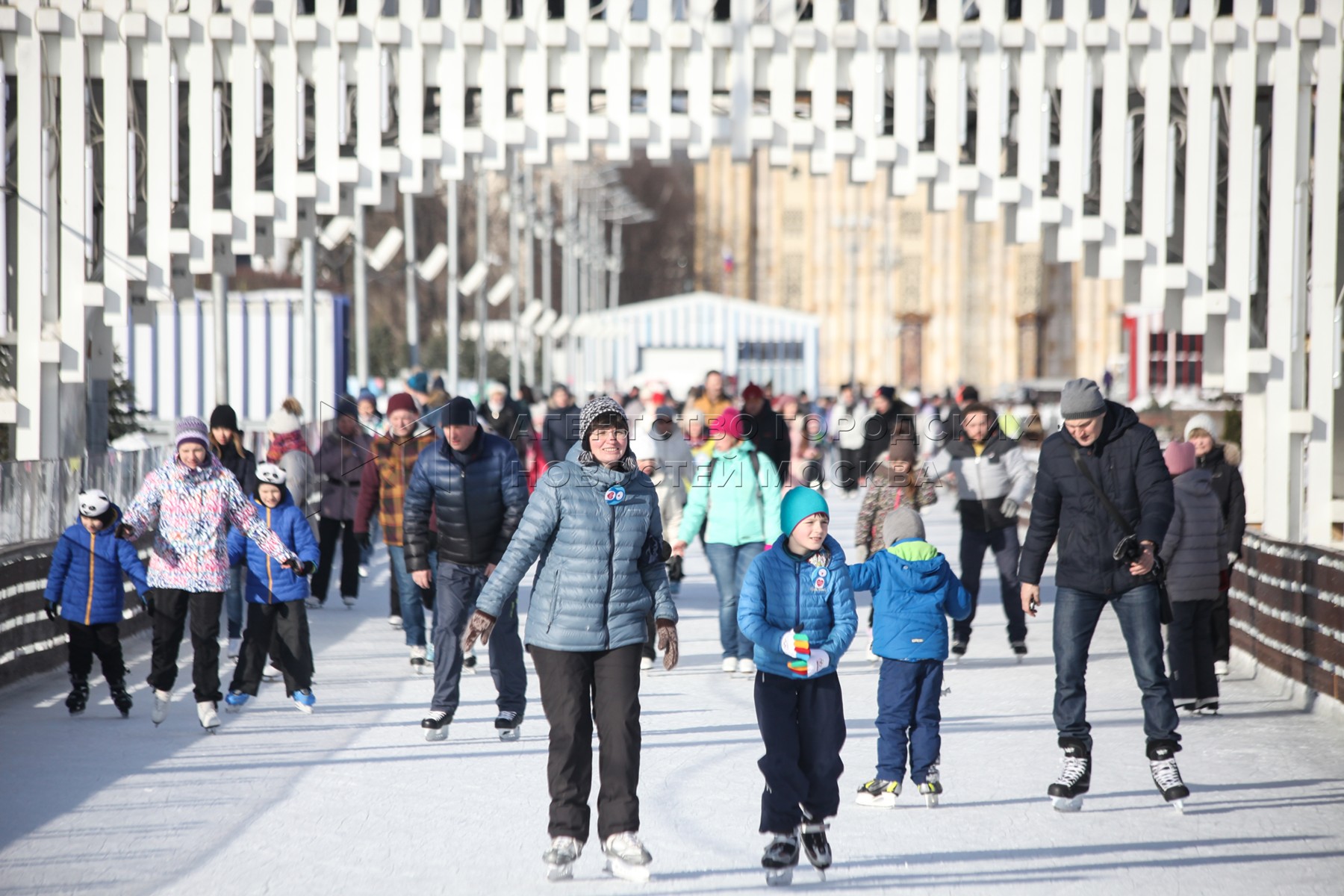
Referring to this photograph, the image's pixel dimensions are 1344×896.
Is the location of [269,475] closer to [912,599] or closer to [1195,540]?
[912,599]

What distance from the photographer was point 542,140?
45.7ft

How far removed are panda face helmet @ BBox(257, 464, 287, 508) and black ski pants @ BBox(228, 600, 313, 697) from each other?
0.61m

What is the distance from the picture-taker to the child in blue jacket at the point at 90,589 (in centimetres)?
873

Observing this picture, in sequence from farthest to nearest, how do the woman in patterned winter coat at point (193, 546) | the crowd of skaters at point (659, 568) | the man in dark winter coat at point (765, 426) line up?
1. the man in dark winter coat at point (765, 426)
2. the woman in patterned winter coat at point (193, 546)
3. the crowd of skaters at point (659, 568)

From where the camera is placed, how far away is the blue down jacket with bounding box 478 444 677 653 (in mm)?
5688

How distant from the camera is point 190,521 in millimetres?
8266

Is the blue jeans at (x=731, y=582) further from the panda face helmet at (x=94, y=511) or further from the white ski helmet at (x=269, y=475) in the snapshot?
the panda face helmet at (x=94, y=511)

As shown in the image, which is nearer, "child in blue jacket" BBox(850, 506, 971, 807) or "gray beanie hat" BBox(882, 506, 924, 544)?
"child in blue jacket" BBox(850, 506, 971, 807)

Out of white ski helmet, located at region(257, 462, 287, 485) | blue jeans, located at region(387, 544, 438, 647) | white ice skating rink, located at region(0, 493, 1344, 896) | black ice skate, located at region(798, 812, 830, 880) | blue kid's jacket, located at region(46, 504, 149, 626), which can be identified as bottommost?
white ice skating rink, located at region(0, 493, 1344, 896)

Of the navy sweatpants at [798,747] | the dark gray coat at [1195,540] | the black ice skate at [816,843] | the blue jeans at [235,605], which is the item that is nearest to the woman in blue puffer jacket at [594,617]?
the navy sweatpants at [798,747]

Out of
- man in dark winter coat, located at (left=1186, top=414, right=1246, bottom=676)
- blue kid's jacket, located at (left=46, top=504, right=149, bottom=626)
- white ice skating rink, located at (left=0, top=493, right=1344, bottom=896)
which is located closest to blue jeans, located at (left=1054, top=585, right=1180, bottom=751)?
white ice skating rink, located at (left=0, top=493, right=1344, bottom=896)

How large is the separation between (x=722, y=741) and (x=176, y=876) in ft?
10.4

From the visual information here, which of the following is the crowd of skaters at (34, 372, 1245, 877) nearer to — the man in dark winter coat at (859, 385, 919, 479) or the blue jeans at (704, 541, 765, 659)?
the blue jeans at (704, 541, 765, 659)

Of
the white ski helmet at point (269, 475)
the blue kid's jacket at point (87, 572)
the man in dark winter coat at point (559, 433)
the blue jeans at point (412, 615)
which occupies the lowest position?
the blue jeans at point (412, 615)
